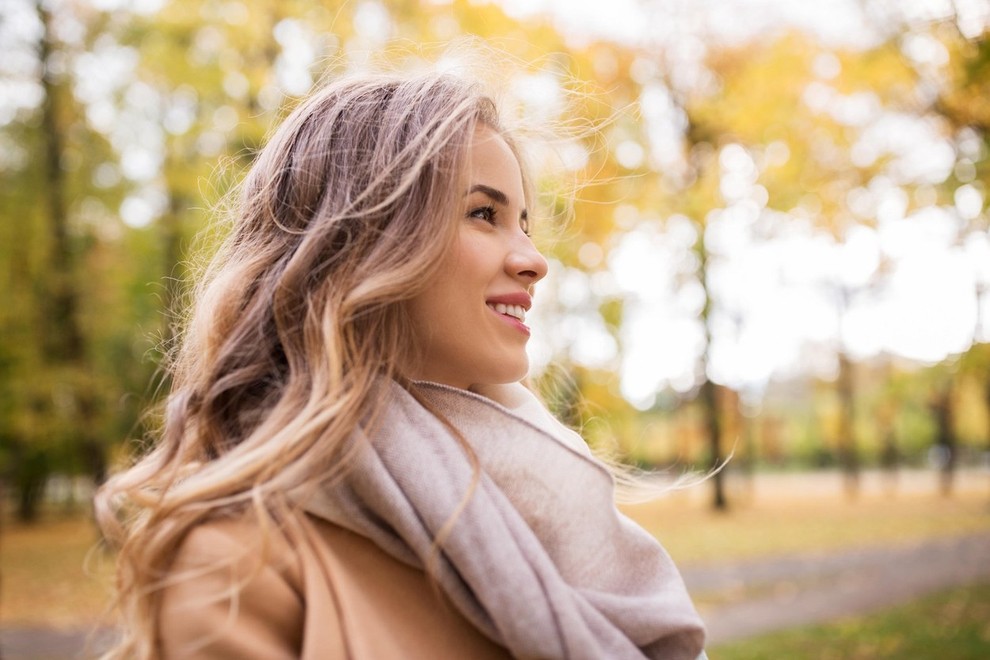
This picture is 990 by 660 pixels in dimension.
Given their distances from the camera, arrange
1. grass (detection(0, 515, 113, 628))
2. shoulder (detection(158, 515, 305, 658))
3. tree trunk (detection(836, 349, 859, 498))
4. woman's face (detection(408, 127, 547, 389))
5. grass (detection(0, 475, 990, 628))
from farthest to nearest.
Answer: tree trunk (detection(836, 349, 859, 498)) → grass (detection(0, 475, 990, 628)) → grass (detection(0, 515, 113, 628)) → woman's face (detection(408, 127, 547, 389)) → shoulder (detection(158, 515, 305, 658))

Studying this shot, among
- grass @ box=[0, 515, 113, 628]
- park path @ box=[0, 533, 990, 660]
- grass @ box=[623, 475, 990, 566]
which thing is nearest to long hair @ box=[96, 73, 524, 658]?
grass @ box=[0, 515, 113, 628]

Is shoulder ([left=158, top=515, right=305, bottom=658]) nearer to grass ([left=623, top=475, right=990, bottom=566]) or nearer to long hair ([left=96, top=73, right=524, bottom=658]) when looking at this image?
long hair ([left=96, top=73, right=524, bottom=658])

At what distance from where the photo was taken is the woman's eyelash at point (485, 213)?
174 cm

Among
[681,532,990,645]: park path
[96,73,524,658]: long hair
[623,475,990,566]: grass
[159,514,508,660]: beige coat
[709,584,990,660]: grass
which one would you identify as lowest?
[623,475,990,566]: grass

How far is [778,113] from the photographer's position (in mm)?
7418

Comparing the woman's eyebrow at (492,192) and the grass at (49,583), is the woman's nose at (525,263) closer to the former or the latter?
the woman's eyebrow at (492,192)

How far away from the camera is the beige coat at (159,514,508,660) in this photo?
124 cm

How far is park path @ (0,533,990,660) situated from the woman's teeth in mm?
6014

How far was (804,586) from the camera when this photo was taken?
9.77 metres

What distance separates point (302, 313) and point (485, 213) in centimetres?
45

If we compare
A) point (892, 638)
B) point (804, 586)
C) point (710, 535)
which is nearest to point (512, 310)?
point (892, 638)

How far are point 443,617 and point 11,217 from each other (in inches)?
579

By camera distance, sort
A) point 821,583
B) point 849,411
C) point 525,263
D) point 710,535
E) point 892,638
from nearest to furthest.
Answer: point 525,263 < point 892,638 < point 821,583 < point 710,535 < point 849,411

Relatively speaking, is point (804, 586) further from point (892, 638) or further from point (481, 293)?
point (481, 293)
